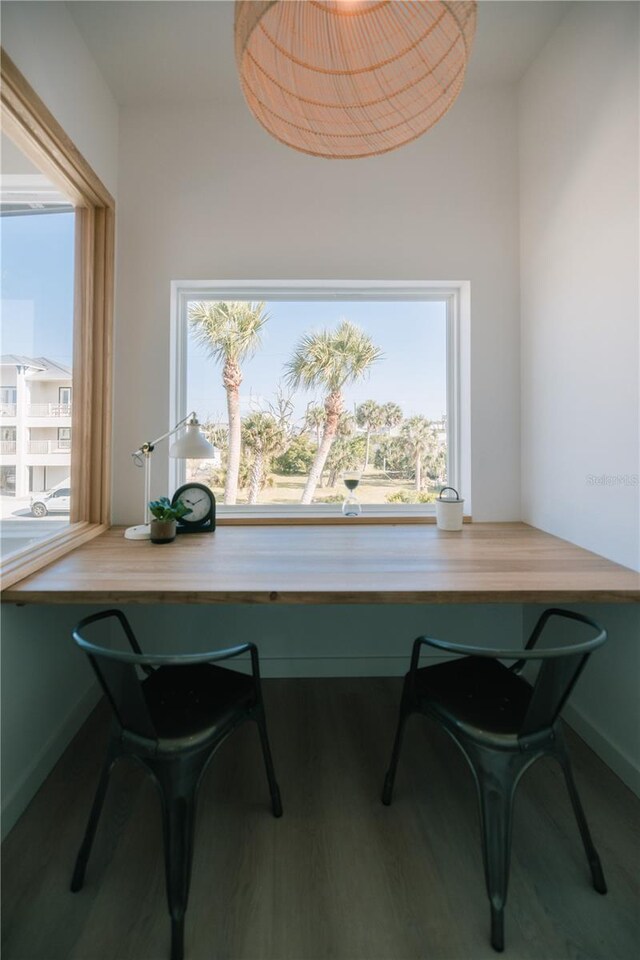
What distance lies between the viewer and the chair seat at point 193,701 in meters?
1.12

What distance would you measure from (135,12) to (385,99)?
1.31 m

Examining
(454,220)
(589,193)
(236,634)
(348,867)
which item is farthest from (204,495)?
(589,193)

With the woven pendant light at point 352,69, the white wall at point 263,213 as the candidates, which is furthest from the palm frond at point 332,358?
the woven pendant light at point 352,69

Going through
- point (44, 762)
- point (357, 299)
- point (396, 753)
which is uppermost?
point (357, 299)

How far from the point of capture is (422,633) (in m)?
2.17

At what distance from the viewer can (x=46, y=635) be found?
1.59m

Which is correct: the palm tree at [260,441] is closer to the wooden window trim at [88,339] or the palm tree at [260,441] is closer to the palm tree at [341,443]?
the palm tree at [341,443]

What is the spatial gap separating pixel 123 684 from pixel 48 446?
3.41 feet

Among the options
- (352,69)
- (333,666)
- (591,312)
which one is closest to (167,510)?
(333,666)

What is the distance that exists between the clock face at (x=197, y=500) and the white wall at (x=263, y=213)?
21 cm

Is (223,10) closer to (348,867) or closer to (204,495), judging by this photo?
(204,495)

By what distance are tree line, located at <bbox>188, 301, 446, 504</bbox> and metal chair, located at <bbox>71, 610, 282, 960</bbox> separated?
1166 mm

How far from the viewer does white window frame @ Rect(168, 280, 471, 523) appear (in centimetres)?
220

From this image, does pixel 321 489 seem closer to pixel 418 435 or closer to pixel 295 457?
pixel 295 457
